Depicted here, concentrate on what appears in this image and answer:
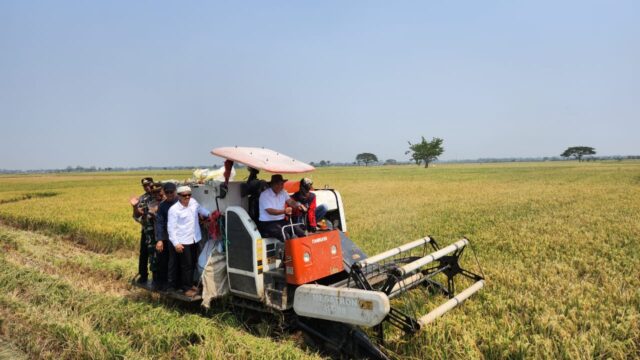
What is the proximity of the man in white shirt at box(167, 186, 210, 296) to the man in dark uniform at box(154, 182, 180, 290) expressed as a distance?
0.13m

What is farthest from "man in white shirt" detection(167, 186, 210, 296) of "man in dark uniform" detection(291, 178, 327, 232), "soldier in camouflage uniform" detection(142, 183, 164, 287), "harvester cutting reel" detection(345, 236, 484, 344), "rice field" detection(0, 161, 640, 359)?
"harvester cutting reel" detection(345, 236, 484, 344)

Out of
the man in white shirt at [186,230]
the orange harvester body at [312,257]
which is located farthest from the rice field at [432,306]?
the orange harvester body at [312,257]

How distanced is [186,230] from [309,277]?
Result: 223 centimetres

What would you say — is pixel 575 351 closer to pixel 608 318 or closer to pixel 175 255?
pixel 608 318

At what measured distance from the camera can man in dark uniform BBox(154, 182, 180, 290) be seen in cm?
635

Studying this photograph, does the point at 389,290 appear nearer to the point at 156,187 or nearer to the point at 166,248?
the point at 166,248

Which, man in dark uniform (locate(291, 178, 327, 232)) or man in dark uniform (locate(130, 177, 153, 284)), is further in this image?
man in dark uniform (locate(130, 177, 153, 284))

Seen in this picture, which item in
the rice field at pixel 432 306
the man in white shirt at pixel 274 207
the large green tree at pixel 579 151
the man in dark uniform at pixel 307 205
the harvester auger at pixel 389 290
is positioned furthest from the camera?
the large green tree at pixel 579 151

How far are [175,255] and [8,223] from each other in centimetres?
1492

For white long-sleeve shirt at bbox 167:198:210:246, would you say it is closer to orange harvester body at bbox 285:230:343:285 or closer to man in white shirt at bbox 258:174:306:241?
man in white shirt at bbox 258:174:306:241

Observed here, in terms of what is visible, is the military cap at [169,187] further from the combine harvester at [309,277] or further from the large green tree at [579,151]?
the large green tree at [579,151]

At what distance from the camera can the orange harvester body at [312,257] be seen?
4.95 meters

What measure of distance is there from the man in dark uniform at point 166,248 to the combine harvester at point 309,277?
13.5 inches

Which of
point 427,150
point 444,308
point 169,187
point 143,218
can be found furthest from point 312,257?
point 427,150
